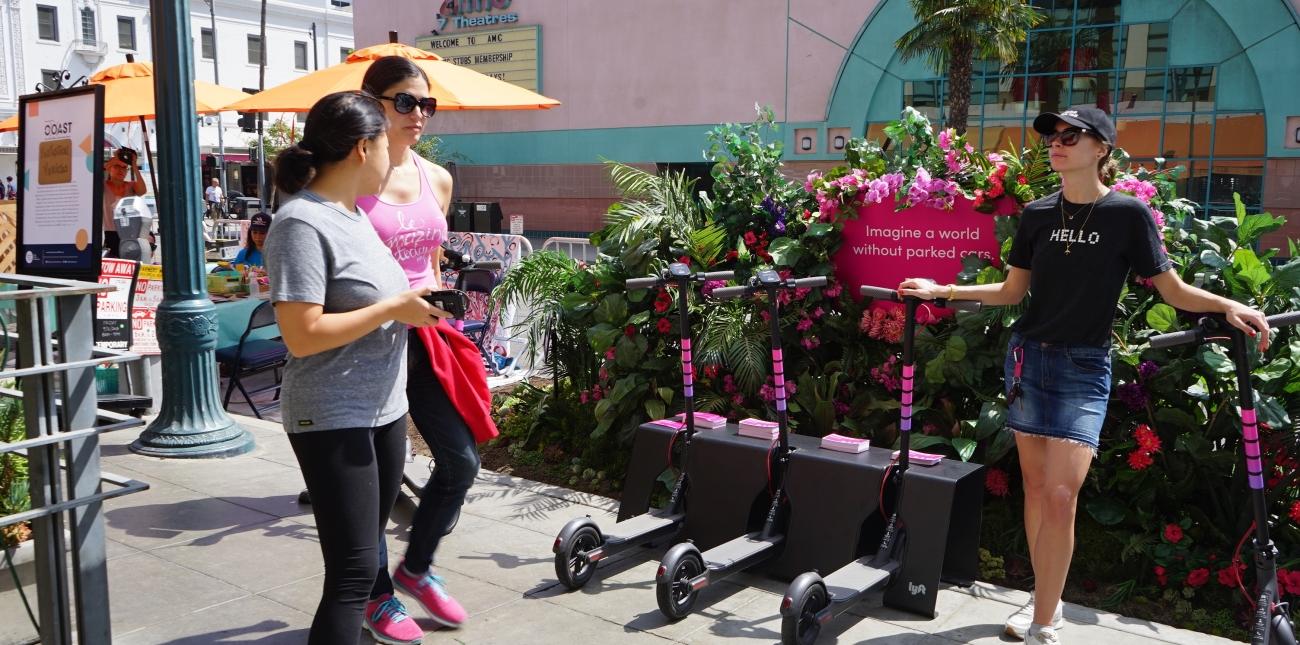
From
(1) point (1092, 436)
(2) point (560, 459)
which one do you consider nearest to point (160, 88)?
(2) point (560, 459)

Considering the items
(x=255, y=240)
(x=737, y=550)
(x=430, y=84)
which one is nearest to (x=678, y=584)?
(x=737, y=550)

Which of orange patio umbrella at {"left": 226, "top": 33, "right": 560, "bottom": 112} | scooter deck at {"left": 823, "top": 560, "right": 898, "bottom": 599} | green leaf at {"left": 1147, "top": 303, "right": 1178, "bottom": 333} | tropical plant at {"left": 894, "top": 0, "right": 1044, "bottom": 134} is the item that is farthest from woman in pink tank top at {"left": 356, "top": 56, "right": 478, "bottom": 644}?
A: tropical plant at {"left": 894, "top": 0, "right": 1044, "bottom": 134}

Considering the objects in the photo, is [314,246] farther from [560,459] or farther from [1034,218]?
[560,459]

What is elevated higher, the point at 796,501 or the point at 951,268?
the point at 951,268

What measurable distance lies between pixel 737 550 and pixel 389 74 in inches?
87.5

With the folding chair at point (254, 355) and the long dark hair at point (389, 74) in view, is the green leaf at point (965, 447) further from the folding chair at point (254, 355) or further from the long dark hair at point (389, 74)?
the folding chair at point (254, 355)

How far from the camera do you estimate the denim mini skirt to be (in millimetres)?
3498

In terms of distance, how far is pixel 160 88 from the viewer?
19.5ft

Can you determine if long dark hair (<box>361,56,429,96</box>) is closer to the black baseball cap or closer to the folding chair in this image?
the black baseball cap

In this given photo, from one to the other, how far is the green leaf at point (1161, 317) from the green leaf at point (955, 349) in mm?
774

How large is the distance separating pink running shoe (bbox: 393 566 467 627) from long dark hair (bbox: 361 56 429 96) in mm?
1710

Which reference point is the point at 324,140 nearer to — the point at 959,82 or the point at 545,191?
the point at 959,82

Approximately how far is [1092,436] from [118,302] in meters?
6.20

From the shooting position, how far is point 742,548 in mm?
4254
